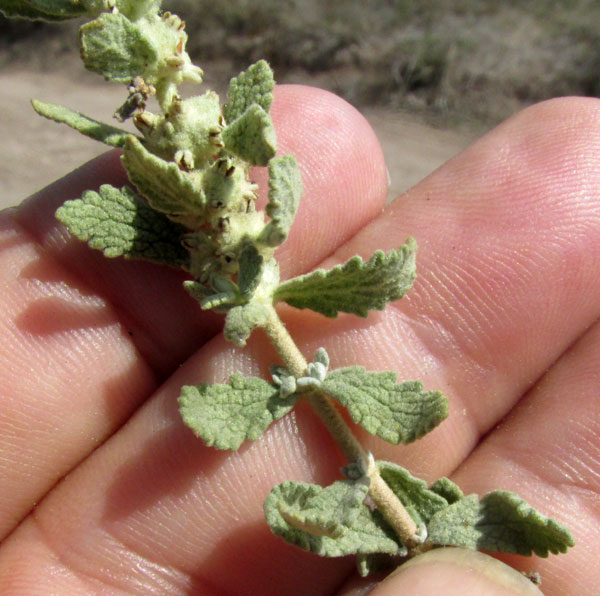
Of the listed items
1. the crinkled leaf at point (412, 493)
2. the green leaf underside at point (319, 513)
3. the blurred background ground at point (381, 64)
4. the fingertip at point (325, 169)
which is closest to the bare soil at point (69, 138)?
the blurred background ground at point (381, 64)

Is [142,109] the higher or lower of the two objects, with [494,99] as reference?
higher

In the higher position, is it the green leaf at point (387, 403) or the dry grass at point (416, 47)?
the green leaf at point (387, 403)

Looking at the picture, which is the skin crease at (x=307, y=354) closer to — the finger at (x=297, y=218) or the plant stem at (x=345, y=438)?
the finger at (x=297, y=218)

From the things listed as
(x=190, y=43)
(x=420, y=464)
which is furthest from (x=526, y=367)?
(x=190, y=43)

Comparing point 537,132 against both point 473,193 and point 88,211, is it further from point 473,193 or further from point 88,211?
point 88,211

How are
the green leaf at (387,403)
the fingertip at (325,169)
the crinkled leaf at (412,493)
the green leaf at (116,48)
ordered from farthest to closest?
the fingertip at (325,169)
the crinkled leaf at (412,493)
the green leaf at (387,403)
the green leaf at (116,48)

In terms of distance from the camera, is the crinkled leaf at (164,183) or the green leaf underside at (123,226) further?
the green leaf underside at (123,226)

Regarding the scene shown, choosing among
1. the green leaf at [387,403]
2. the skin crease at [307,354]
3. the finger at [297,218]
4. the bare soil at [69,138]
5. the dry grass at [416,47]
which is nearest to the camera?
the green leaf at [387,403]

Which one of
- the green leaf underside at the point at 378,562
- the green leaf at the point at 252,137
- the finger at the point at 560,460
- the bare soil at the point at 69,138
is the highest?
the green leaf at the point at 252,137

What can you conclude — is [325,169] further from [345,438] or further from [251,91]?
[345,438]
